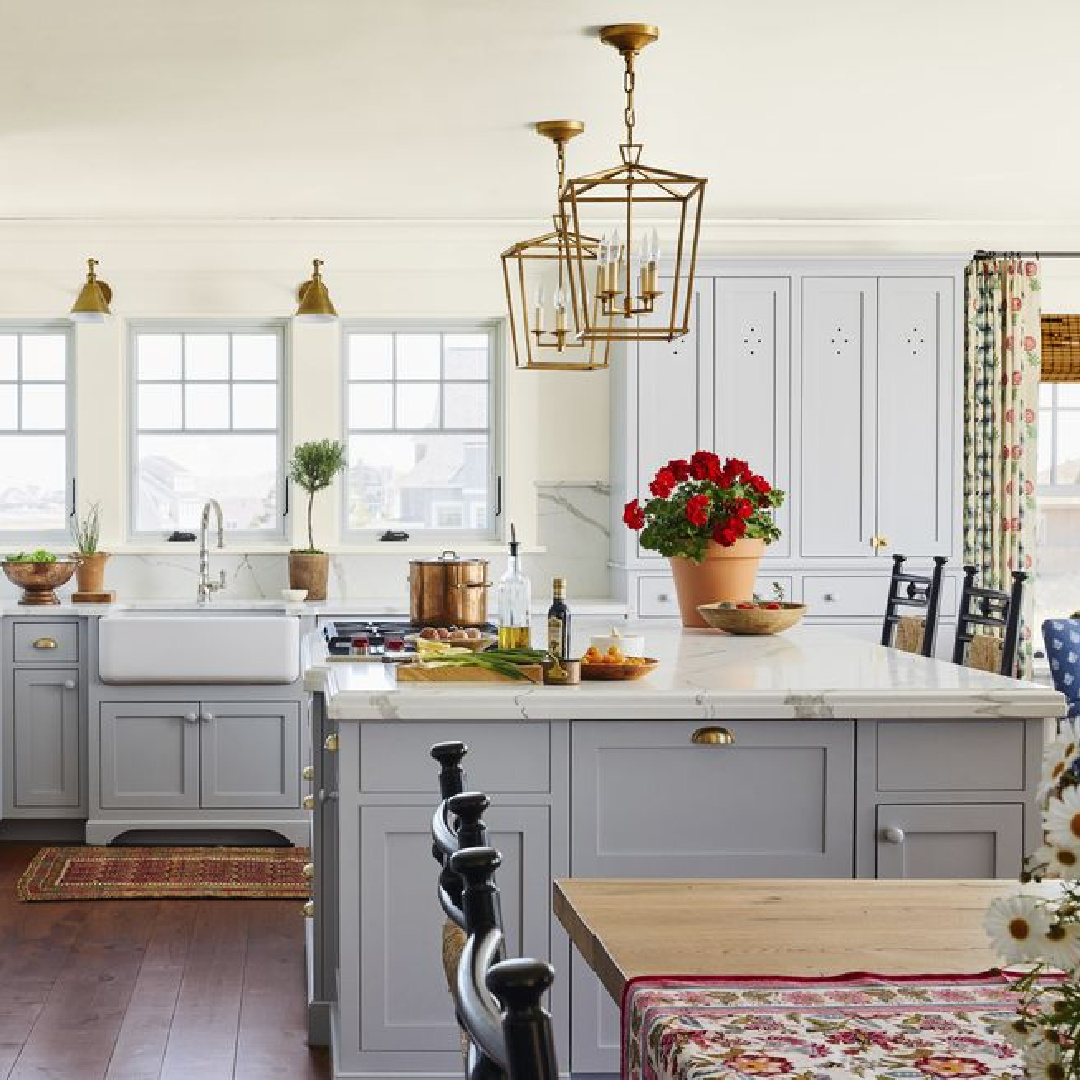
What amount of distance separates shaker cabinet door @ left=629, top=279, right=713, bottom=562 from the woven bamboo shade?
158 cm

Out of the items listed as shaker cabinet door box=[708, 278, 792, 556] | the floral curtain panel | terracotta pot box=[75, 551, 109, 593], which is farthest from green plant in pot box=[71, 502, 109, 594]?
the floral curtain panel

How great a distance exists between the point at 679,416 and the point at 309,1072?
11.2ft

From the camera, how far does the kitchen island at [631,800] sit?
120 inches

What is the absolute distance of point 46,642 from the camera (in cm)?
587

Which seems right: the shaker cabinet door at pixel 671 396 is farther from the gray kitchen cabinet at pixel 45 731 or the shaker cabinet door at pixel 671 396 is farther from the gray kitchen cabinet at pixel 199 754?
the gray kitchen cabinet at pixel 45 731

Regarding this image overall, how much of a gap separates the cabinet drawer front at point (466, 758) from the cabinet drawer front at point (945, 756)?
72 cm

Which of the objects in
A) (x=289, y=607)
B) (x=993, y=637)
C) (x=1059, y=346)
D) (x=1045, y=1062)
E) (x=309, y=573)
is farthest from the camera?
(x=1059, y=346)

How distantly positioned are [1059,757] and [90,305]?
555 centimetres

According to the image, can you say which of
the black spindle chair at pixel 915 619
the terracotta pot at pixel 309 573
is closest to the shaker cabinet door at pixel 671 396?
the black spindle chair at pixel 915 619

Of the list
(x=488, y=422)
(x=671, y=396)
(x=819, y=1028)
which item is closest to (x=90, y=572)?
(x=488, y=422)

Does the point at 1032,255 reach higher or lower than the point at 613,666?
higher

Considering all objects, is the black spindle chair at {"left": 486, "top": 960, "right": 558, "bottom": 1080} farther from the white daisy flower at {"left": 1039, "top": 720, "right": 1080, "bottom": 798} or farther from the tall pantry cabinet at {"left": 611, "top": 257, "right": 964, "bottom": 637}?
the tall pantry cabinet at {"left": 611, "top": 257, "right": 964, "bottom": 637}

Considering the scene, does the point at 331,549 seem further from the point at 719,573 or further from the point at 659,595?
the point at 719,573

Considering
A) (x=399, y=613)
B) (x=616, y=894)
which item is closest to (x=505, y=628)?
(x=616, y=894)
